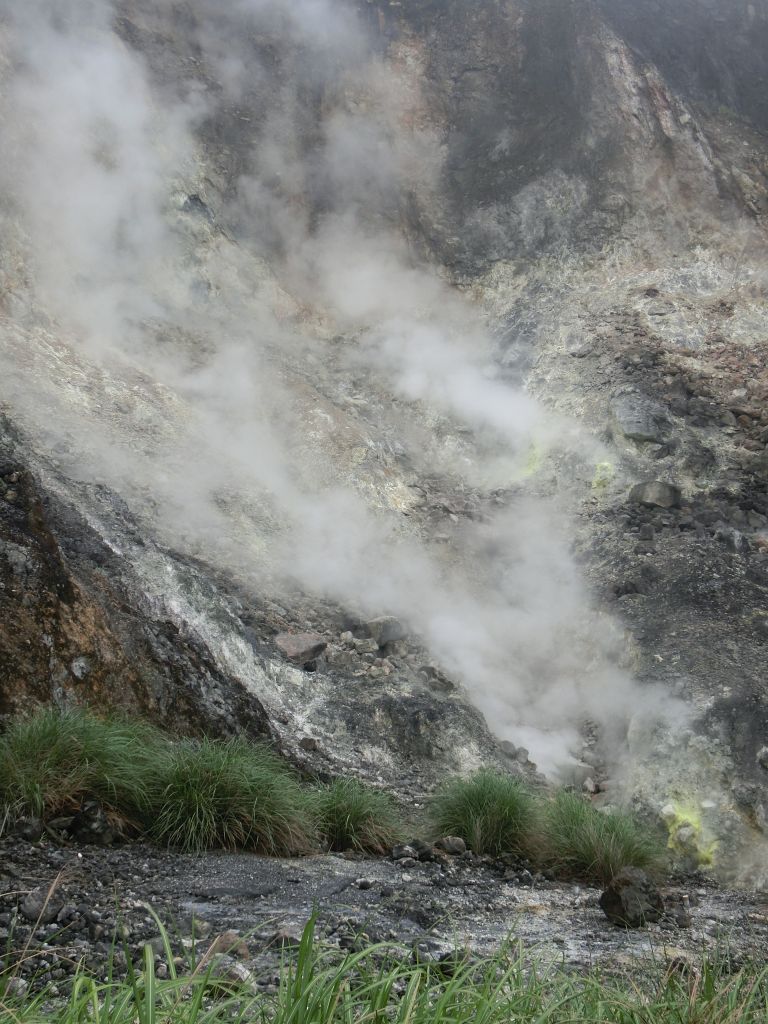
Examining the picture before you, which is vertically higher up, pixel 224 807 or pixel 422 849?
pixel 422 849

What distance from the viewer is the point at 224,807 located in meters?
4.29

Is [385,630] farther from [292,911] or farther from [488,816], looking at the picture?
[292,911]

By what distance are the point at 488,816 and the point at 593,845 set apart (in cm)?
68

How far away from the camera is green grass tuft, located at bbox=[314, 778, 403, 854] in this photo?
500cm

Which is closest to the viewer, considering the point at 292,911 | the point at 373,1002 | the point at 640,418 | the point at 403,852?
the point at 373,1002

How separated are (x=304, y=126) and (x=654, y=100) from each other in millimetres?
6127

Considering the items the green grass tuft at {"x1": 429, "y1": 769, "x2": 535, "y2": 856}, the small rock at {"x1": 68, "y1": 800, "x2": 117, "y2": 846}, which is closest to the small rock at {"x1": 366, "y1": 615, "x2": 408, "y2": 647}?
the green grass tuft at {"x1": 429, "y1": 769, "x2": 535, "y2": 856}

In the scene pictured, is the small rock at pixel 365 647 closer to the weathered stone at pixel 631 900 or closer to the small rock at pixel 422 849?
the small rock at pixel 422 849

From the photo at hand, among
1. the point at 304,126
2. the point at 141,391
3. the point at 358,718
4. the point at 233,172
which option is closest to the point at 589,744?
the point at 358,718

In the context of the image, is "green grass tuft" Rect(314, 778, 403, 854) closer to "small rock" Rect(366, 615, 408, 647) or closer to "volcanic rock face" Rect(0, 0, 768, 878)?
"volcanic rock face" Rect(0, 0, 768, 878)

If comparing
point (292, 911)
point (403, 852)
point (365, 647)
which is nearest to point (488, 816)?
point (403, 852)

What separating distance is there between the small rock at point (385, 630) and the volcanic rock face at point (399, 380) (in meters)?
0.04

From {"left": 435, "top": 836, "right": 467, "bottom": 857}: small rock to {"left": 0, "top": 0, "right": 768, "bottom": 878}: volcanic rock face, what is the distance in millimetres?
1596

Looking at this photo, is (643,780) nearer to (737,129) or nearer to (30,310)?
(30,310)
